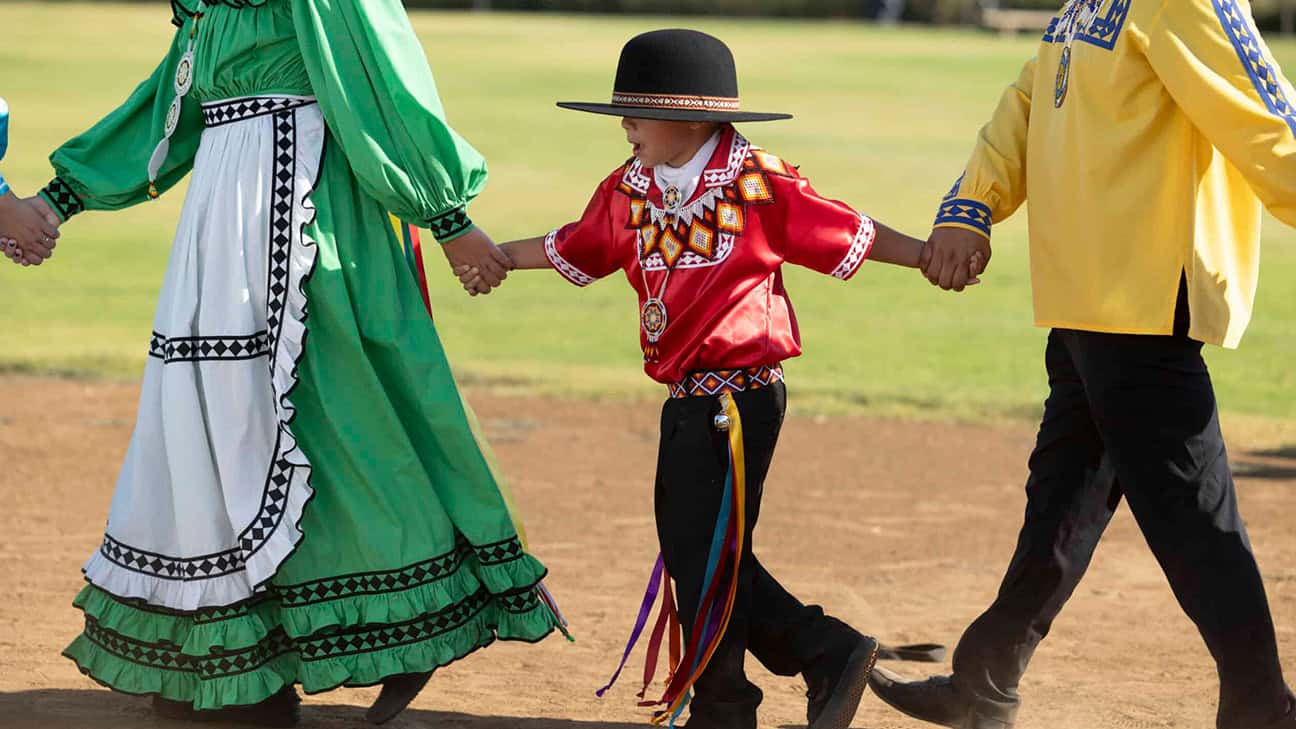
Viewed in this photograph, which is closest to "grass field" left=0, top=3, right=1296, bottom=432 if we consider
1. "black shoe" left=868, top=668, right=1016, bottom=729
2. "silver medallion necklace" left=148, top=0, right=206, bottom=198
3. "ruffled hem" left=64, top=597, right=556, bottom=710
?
"black shoe" left=868, top=668, right=1016, bottom=729

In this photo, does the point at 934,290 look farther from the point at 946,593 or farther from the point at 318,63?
the point at 318,63

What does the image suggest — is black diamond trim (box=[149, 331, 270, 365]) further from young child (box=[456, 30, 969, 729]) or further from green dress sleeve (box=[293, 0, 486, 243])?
young child (box=[456, 30, 969, 729])

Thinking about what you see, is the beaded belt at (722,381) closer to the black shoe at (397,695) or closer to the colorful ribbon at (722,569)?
the colorful ribbon at (722,569)

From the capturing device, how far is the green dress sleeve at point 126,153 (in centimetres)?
480

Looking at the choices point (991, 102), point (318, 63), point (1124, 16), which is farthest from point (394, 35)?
point (991, 102)

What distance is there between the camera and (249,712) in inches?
180

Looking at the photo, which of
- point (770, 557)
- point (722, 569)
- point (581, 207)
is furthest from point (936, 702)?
point (581, 207)

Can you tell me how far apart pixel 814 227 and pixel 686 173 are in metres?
0.33

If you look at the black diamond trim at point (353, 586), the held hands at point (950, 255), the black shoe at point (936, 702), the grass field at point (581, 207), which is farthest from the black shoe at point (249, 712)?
the grass field at point (581, 207)

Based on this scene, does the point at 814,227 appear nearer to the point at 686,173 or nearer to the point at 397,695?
the point at 686,173

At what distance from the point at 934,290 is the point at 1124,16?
1118 centimetres

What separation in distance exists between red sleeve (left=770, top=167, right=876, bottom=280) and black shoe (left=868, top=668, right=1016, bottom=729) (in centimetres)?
112

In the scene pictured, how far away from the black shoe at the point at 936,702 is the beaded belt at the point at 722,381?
2.94 ft

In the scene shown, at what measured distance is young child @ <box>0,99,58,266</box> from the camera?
4.77 metres
